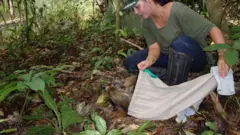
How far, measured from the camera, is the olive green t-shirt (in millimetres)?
2074

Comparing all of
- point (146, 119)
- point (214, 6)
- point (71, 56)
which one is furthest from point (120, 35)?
point (146, 119)

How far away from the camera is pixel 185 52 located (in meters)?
2.11

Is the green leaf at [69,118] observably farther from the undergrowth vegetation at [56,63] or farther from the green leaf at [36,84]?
the green leaf at [36,84]

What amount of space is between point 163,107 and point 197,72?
0.67m

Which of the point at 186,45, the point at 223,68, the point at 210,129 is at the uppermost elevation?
the point at 186,45

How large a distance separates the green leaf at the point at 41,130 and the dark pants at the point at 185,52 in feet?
3.47

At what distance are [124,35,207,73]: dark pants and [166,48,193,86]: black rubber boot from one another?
3 centimetres

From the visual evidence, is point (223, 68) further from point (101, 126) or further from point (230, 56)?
point (101, 126)

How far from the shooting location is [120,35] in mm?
4023

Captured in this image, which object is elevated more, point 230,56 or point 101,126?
point 230,56

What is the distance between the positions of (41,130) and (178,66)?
1.07 metres

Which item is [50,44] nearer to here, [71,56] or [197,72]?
[71,56]

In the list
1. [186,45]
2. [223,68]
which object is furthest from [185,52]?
[223,68]

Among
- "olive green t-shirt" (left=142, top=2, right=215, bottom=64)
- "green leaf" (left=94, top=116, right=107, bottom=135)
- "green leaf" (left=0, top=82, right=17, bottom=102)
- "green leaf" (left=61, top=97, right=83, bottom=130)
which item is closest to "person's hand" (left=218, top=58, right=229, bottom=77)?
"olive green t-shirt" (left=142, top=2, right=215, bottom=64)
